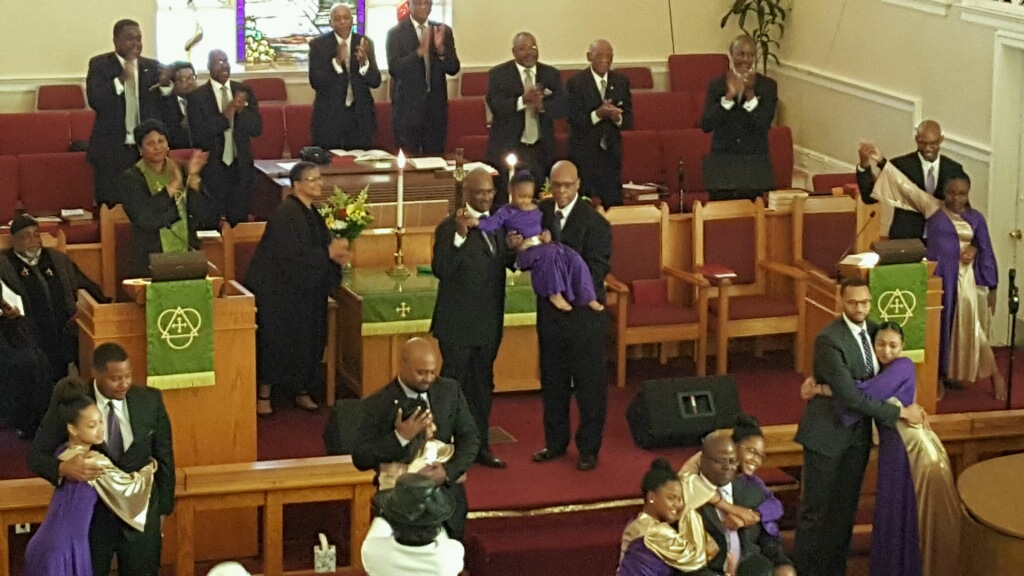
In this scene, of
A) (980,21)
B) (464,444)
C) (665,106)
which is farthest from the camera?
(665,106)

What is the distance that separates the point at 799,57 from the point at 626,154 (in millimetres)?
2302

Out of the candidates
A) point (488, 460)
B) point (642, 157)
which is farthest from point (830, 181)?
point (488, 460)

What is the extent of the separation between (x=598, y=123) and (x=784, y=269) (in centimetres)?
190

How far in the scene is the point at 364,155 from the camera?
13000 mm

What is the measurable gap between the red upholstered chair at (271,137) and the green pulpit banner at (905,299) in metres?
5.76

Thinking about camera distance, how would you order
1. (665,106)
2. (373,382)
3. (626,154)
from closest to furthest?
(373,382) < (626,154) < (665,106)

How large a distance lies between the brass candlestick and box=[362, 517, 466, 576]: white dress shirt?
514 centimetres

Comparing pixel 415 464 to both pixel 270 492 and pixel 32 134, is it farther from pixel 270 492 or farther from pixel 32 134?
pixel 32 134

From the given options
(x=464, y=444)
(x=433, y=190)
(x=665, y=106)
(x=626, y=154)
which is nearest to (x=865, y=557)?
(x=464, y=444)

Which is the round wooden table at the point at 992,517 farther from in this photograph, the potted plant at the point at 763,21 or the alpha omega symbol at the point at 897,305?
the potted plant at the point at 763,21

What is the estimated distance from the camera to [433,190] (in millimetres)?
12703

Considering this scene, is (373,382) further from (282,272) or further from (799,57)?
(799,57)

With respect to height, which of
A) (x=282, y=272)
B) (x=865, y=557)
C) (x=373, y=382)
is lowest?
(x=865, y=557)

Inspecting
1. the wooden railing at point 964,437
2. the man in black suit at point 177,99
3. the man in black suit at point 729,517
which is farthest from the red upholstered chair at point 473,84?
the man in black suit at point 729,517
